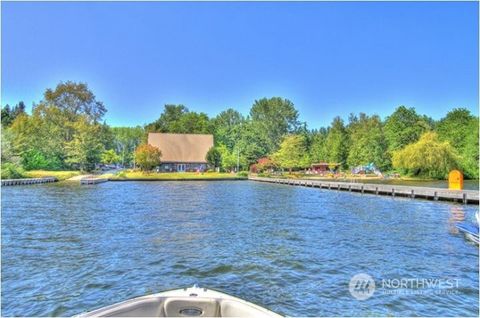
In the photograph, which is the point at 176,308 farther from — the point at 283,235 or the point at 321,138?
the point at 321,138

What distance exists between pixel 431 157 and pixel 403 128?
13.8 m

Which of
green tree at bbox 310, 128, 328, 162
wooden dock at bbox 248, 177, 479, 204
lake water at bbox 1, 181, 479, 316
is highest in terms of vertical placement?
green tree at bbox 310, 128, 328, 162

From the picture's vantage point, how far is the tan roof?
79.4m

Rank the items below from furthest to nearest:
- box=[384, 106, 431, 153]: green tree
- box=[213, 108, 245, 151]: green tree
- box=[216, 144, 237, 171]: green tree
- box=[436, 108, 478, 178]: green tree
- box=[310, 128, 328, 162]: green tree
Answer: box=[310, 128, 328, 162]: green tree
box=[213, 108, 245, 151]: green tree
box=[216, 144, 237, 171]: green tree
box=[384, 106, 431, 153]: green tree
box=[436, 108, 478, 178]: green tree

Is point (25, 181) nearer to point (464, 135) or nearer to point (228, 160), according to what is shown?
point (228, 160)

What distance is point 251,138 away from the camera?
8512 centimetres

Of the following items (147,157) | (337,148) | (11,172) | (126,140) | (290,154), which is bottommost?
(11,172)

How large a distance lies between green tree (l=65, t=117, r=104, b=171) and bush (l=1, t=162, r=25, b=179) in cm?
1397

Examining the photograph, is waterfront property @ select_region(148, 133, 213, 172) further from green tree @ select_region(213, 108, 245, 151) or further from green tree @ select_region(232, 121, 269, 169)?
green tree @ select_region(213, 108, 245, 151)

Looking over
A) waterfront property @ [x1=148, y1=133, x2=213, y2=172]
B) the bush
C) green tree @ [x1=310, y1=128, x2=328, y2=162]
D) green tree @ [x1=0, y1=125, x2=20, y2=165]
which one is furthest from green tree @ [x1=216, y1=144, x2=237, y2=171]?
the bush

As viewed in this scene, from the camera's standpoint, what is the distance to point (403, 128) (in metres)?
77.9

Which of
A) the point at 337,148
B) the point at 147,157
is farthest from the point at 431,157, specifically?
the point at 147,157

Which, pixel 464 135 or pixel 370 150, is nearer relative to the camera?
pixel 464 135

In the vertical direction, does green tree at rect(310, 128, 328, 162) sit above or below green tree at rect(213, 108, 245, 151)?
below
